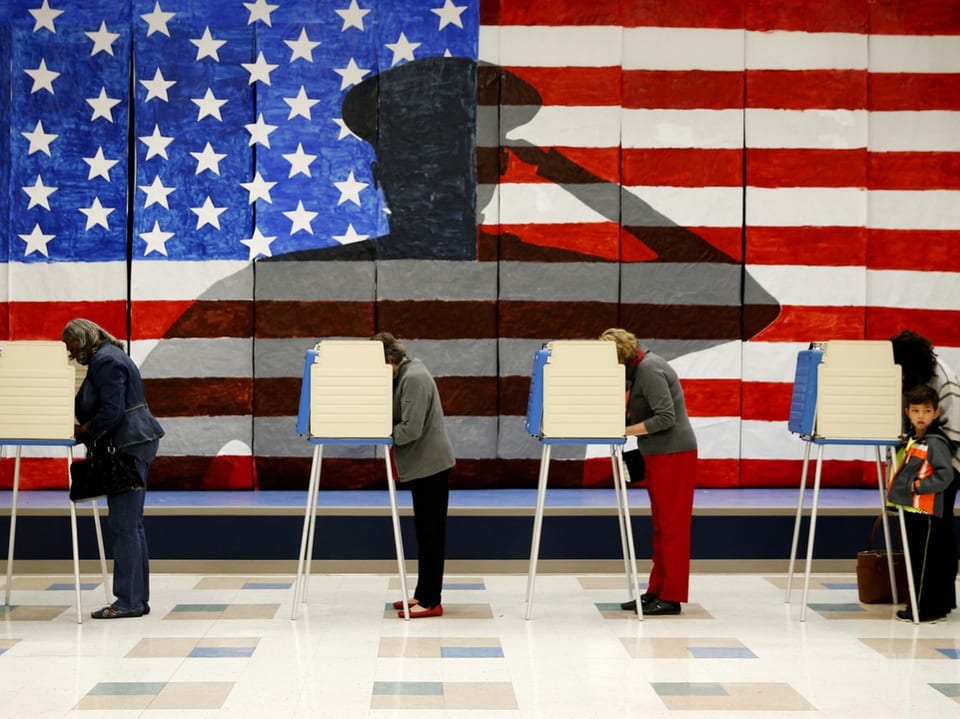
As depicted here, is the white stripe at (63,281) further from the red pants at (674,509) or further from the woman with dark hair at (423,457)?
the red pants at (674,509)

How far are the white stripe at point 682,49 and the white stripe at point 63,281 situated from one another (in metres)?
3.74

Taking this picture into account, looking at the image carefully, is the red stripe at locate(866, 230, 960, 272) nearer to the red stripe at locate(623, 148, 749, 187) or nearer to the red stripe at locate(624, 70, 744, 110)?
the red stripe at locate(623, 148, 749, 187)

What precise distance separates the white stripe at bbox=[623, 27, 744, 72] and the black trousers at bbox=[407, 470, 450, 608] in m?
3.90

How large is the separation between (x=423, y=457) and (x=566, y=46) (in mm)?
3795

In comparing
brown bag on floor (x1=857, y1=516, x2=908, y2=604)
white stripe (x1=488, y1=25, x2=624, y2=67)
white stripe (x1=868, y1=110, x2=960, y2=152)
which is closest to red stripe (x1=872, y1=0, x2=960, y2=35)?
white stripe (x1=868, y1=110, x2=960, y2=152)

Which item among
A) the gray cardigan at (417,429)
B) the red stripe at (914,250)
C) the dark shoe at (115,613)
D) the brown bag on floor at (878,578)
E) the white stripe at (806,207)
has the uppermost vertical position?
the white stripe at (806,207)

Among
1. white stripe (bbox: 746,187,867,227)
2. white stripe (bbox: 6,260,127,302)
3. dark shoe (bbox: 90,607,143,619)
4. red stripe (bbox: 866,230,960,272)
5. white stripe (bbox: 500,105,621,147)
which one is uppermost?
white stripe (bbox: 500,105,621,147)

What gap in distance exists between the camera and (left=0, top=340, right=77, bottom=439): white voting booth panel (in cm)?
575

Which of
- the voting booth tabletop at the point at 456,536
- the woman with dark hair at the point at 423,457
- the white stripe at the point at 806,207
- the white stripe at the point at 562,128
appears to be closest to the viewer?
the woman with dark hair at the point at 423,457

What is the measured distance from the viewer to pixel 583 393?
5.76m

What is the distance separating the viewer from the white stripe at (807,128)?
857 centimetres

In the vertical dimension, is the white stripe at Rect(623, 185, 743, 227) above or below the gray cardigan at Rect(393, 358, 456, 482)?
above

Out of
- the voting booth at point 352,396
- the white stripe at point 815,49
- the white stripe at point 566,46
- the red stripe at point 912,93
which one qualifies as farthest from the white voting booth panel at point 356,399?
the red stripe at point 912,93

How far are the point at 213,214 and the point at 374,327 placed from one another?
4.27 ft
